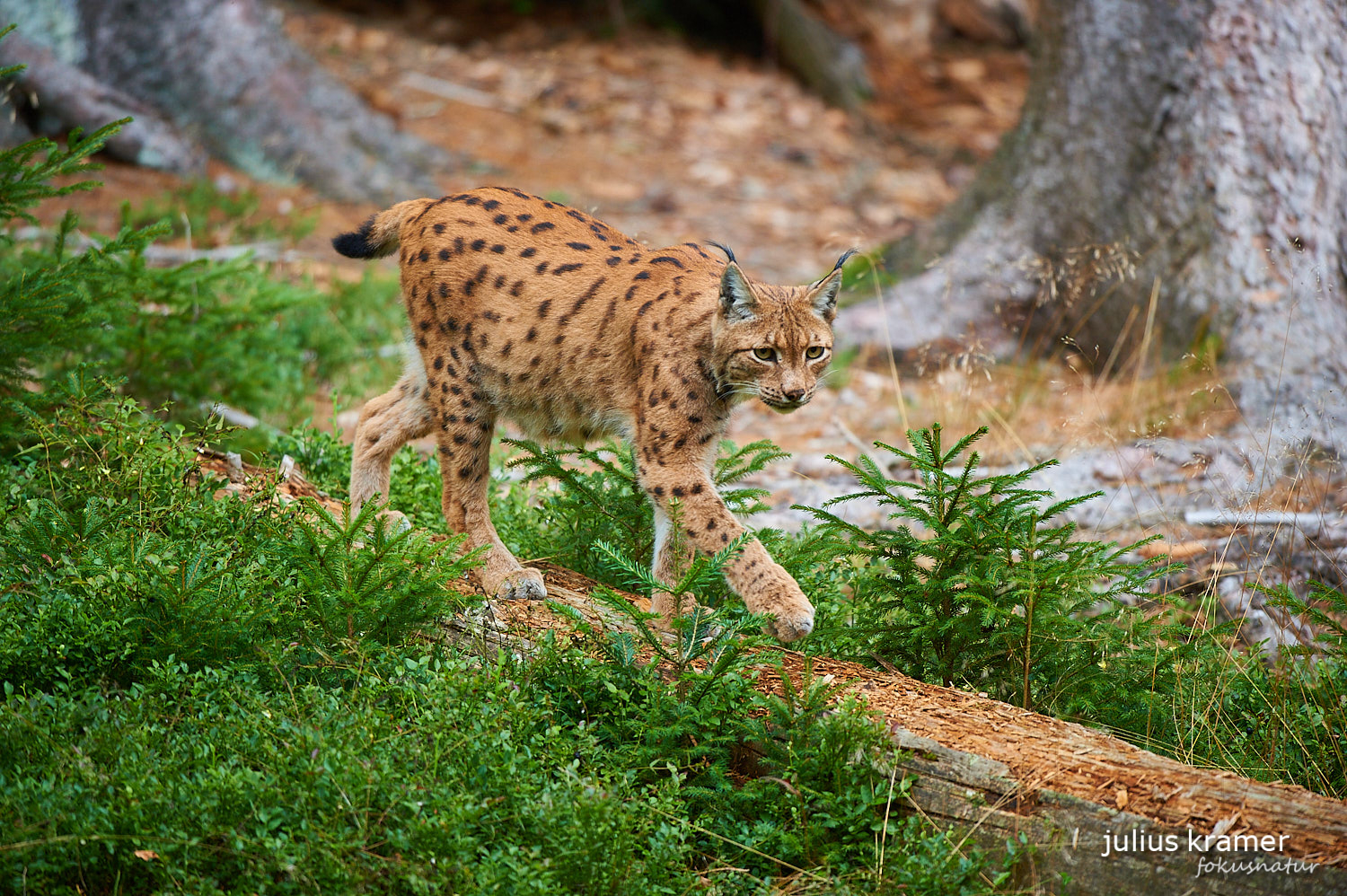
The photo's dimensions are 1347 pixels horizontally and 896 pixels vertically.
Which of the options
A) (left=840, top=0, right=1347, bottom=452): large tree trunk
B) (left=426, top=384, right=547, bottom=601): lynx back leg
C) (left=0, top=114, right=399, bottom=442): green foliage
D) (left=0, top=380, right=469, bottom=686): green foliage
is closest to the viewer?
(left=0, top=380, right=469, bottom=686): green foliage

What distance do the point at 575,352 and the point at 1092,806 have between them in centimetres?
304

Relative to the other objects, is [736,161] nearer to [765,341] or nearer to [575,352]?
[575,352]

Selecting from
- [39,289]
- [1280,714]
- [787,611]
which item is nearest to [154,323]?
[39,289]

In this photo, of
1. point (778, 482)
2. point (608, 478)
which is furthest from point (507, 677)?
point (778, 482)

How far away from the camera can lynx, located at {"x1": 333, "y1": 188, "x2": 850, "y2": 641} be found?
505 cm

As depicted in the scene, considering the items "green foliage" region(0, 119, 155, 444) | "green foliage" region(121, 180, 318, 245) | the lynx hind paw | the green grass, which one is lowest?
"green foliage" region(121, 180, 318, 245)

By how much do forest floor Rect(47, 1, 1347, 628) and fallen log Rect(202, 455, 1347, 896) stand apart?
3.65 metres

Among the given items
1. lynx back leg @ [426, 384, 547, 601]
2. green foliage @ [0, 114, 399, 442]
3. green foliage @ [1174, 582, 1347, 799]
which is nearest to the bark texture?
green foliage @ [0, 114, 399, 442]

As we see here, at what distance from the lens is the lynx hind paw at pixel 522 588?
493 cm

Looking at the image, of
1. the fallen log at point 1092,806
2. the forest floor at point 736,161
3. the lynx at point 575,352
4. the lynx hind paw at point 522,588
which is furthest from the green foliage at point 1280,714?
the forest floor at point 736,161

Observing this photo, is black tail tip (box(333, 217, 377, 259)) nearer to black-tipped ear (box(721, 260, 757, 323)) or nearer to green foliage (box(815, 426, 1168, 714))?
black-tipped ear (box(721, 260, 757, 323))

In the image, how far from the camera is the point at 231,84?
12.3 metres

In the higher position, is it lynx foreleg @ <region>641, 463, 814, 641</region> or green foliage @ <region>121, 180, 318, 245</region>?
lynx foreleg @ <region>641, 463, 814, 641</region>

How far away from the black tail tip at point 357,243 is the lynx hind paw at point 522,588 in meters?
1.98
